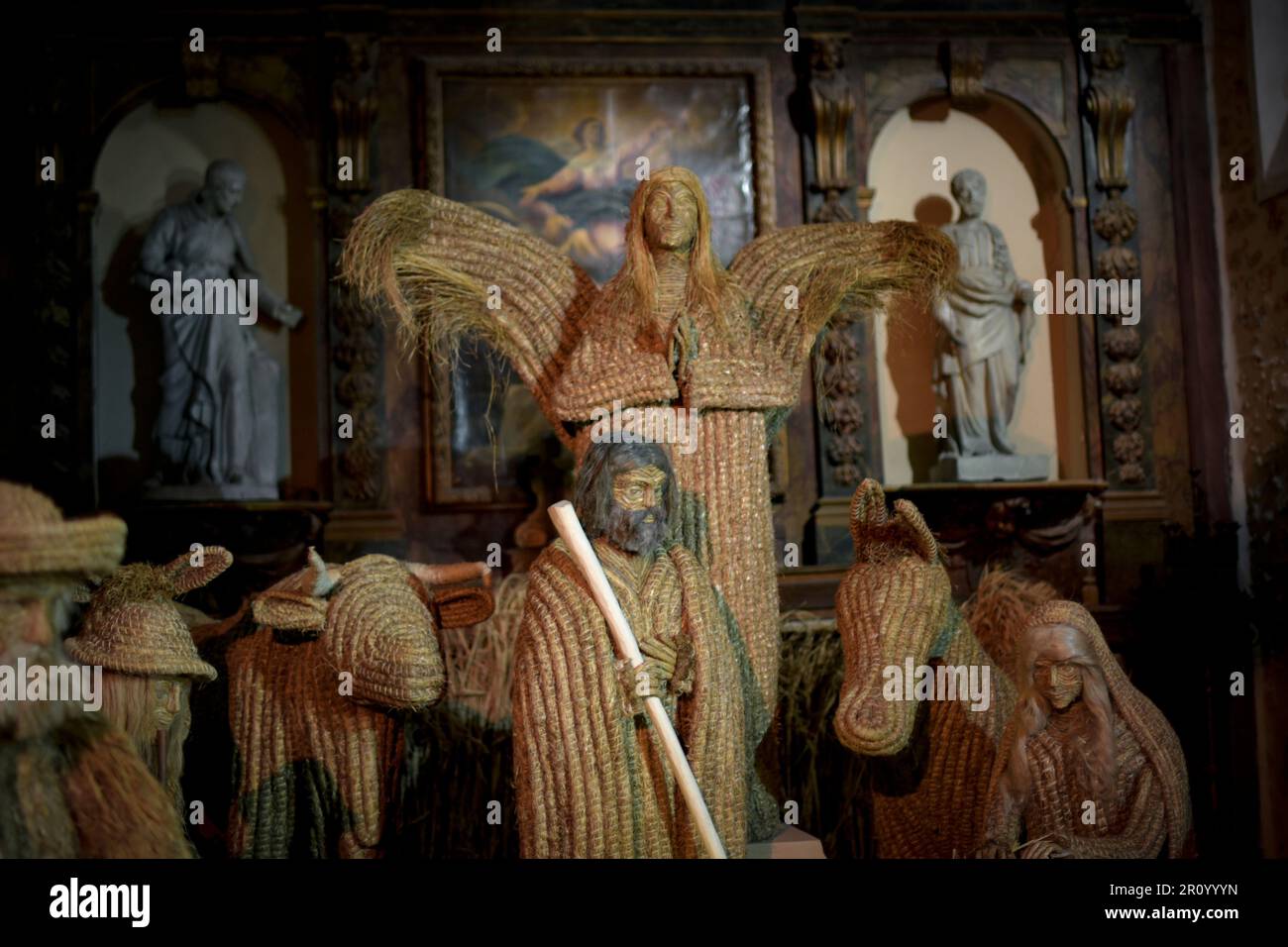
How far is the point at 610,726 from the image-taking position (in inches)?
129

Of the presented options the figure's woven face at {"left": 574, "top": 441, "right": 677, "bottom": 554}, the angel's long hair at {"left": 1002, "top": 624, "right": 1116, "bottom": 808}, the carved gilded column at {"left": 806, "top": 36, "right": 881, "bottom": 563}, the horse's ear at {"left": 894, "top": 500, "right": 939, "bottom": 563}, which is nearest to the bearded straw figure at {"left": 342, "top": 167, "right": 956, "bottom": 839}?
the figure's woven face at {"left": 574, "top": 441, "right": 677, "bottom": 554}

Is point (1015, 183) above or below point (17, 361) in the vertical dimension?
above

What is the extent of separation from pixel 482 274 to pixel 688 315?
66cm

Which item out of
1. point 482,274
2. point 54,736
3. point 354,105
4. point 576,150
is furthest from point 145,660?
point 576,150

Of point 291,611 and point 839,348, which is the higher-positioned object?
point 839,348

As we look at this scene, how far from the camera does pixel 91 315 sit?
607 centimetres

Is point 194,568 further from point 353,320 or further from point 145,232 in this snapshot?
point 145,232

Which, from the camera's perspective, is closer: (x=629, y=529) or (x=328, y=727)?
(x=629, y=529)

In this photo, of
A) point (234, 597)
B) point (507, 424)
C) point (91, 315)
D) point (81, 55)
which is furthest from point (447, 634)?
point (81, 55)

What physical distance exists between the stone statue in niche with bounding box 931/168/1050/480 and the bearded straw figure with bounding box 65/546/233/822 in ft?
12.1

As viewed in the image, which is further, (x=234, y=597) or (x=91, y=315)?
(x=91, y=315)

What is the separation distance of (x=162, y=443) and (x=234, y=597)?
85cm

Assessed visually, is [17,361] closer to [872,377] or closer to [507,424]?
[507,424]

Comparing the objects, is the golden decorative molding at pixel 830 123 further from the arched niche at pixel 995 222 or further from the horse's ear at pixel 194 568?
the horse's ear at pixel 194 568
